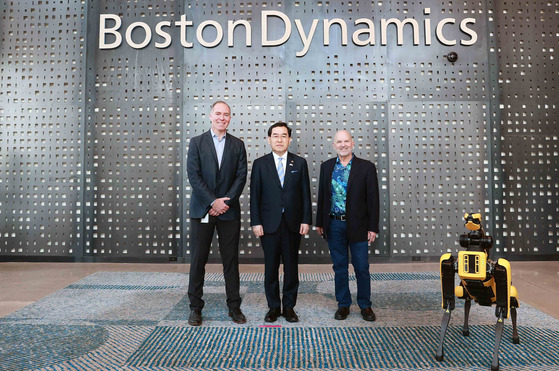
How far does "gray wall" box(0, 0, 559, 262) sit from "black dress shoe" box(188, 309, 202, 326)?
2.79 metres

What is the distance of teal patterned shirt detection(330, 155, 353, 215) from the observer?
346cm

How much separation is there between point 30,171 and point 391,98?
6023 mm

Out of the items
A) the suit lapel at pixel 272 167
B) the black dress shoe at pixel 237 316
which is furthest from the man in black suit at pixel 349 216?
the black dress shoe at pixel 237 316

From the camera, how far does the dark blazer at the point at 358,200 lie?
3391mm

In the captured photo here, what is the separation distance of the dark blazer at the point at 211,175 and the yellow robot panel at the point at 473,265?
1.83 m

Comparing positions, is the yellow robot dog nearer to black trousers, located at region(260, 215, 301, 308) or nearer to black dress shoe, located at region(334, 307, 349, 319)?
black dress shoe, located at region(334, 307, 349, 319)

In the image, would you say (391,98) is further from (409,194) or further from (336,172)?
(336,172)

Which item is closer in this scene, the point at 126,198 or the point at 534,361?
the point at 534,361

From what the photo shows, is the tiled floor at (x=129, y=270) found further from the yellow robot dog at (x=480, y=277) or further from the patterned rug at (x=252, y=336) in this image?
the yellow robot dog at (x=480, y=277)

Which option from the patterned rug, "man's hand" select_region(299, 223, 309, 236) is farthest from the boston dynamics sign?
the patterned rug

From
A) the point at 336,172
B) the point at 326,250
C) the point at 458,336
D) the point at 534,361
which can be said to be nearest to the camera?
the point at 534,361

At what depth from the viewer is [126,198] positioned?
20.4ft

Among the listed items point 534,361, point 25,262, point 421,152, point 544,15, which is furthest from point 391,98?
point 25,262

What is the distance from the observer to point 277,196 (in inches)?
132
